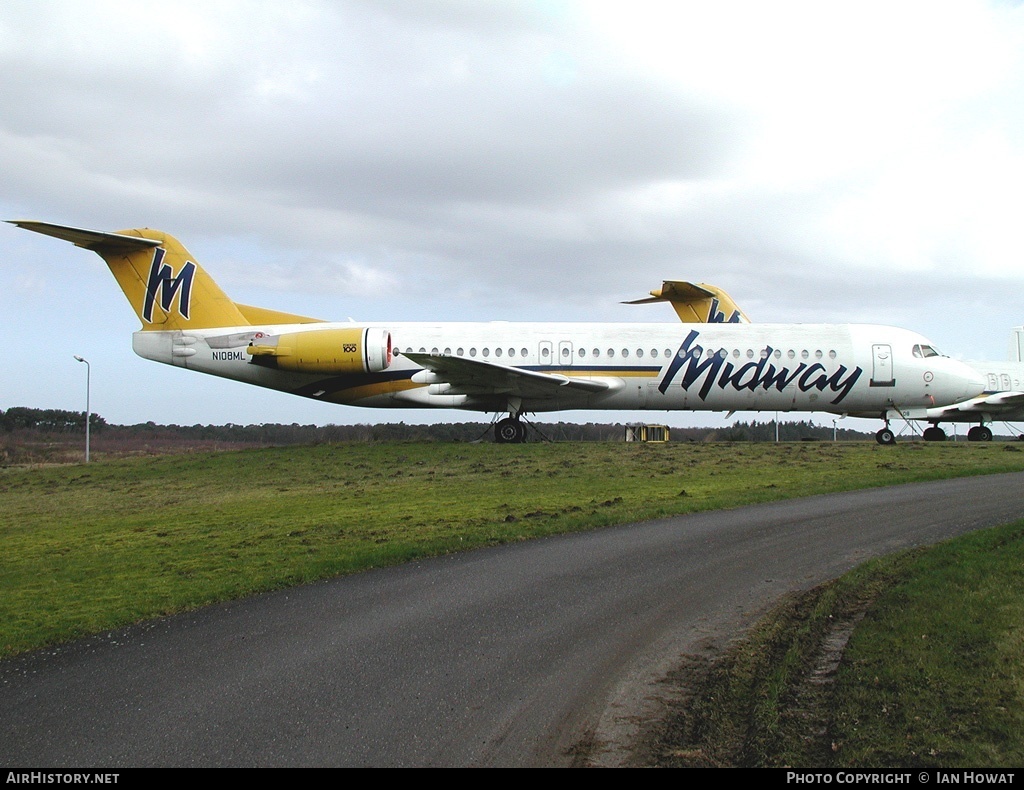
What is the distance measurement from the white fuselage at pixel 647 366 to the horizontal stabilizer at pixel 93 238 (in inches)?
115

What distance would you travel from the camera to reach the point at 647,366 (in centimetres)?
2669

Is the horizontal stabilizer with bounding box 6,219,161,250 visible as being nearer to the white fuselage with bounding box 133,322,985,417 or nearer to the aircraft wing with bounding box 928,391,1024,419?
the white fuselage with bounding box 133,322,985,417

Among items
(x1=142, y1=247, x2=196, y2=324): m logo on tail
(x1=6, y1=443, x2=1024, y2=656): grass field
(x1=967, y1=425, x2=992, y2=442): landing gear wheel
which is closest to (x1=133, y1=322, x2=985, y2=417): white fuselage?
(x1=142, y1=247, x2=196, y2=324): m logo on tail

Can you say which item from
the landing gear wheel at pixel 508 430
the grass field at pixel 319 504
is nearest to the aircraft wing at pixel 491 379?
the landing gear wheel at pixel 508 430

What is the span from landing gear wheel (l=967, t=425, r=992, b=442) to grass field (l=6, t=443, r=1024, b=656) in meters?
9.42

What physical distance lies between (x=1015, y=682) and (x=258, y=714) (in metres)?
4.81

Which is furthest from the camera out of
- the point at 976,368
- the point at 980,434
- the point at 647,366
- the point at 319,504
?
the point at 976,368

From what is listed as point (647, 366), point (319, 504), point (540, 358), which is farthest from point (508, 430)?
point (319, 504)

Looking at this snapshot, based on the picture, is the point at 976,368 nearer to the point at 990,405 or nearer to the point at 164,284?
the point at 990,405

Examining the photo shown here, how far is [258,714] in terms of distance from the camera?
527cm

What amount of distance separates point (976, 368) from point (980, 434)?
5010 millimetres
